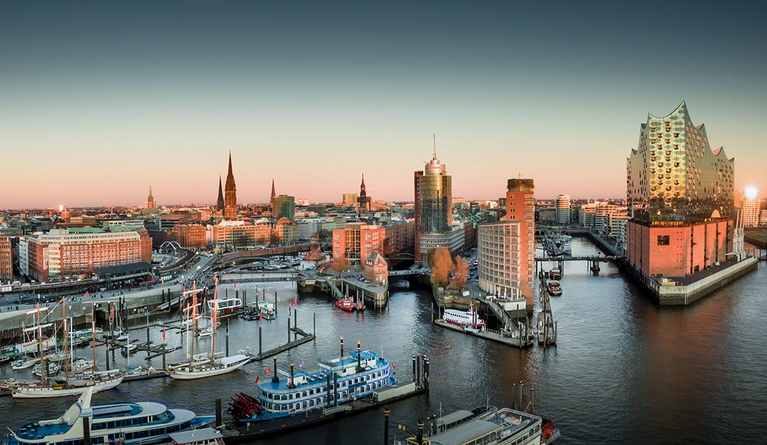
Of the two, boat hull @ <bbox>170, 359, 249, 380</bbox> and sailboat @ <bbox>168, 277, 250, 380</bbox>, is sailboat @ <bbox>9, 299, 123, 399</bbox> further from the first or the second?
sailboat @ <bbox>168, 277, 250, 380</bbox>

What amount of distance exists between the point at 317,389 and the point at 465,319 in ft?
43.2

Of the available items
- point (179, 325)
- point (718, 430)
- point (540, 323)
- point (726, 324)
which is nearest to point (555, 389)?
point (718, 430)

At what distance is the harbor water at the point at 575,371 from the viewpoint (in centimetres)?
1955

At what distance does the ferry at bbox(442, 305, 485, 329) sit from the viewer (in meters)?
32.0

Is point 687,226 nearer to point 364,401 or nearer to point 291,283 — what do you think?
point 291,283

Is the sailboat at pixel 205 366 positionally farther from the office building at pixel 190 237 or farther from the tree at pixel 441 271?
the office building at pixel 190 237

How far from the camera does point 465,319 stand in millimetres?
32531

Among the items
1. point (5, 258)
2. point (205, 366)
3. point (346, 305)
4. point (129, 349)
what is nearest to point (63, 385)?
point (205, 366)

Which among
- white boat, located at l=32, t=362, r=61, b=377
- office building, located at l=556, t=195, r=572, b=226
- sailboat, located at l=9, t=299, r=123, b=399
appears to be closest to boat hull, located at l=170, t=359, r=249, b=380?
sailboat, located at l=9, t=299, r=123, b=399

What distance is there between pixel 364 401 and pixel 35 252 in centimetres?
4268

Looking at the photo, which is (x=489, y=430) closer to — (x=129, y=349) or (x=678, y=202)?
(x=129, y=349)

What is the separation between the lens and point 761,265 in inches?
2391

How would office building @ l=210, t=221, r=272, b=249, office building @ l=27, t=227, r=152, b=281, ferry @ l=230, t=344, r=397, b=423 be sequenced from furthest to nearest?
1. office building @ l=210, t=221, r=272, b=249
2. office building @ l=27, t=227, r=152, b=281
3. ferry @ l=230, t=344, r=397, b=423

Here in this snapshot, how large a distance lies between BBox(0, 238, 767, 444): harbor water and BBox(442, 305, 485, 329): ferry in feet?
A: 3.14
